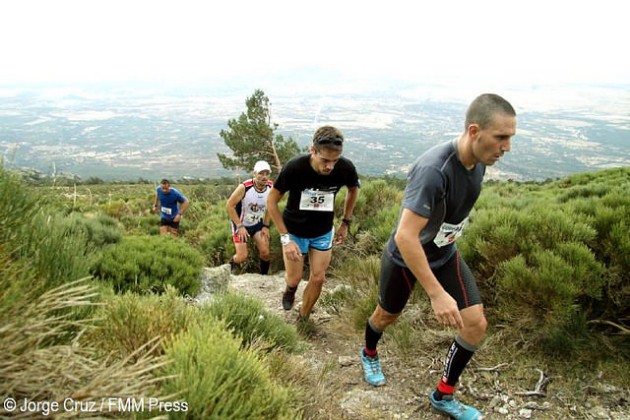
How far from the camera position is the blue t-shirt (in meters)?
9.18

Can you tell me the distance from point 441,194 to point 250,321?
1.71 metres

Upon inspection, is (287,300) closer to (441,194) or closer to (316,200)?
(316,200)

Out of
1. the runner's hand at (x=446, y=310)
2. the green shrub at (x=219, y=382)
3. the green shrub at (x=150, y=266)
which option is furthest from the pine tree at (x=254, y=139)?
the green shrub at (x=219, y=382)

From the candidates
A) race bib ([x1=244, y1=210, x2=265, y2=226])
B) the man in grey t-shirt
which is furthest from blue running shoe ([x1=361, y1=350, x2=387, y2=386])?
race bib ([x1=244, y1=210, x2=265, y2=226])

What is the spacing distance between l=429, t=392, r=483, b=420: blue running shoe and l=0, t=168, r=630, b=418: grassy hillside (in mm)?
899

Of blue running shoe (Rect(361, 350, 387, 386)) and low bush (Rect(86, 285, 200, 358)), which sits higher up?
low bush (Rect(86, 285, 200, 358))

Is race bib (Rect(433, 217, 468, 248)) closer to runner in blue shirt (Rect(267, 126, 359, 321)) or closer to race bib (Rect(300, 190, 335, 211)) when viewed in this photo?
runner in blue shirt (Rect(267, 126, 359, 321))

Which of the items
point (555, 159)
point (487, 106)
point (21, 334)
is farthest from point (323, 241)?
point (555, 159)

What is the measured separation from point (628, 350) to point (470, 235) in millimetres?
1641

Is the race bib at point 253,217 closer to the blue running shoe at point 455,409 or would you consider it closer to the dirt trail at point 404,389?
the dirt trail at point 404,389

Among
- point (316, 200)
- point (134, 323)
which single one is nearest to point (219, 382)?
point (134, 323)

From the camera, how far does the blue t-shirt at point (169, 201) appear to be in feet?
30.1

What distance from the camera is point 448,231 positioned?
3025mm

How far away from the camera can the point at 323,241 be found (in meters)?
4.70
